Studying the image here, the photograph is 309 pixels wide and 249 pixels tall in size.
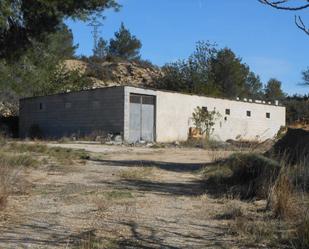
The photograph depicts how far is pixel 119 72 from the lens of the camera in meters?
A: 75.4

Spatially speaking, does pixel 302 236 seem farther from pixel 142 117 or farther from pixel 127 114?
pixel 142 117

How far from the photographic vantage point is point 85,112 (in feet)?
127

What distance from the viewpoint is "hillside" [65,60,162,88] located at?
235 feet

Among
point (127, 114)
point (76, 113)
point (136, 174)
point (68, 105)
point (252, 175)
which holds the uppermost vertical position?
point (68, 105)

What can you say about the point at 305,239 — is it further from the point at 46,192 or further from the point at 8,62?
the point at 8,62

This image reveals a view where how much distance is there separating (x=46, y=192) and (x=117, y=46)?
78508mm

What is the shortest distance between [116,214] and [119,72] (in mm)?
68113

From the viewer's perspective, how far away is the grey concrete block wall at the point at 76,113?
36.7m

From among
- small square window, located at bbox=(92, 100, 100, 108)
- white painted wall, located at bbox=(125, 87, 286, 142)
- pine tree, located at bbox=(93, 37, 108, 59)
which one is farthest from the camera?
pine tree, located at bbox=(93, 37, 108, 59)

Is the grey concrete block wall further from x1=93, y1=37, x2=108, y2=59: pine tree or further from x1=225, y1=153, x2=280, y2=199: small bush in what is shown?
x1=93, y1=37, x2=108, y2=59: pine tree

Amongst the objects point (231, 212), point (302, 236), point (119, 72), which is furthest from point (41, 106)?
point (302, 236)

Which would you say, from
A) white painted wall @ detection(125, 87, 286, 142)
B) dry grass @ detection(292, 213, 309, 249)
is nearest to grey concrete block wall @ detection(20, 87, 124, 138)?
white painted wall @ detection(125, 87, 286, 142)

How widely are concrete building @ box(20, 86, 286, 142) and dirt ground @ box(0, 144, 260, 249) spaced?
949 inches

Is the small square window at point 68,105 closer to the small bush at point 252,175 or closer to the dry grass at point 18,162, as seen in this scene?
the dry grass at point 18,162
